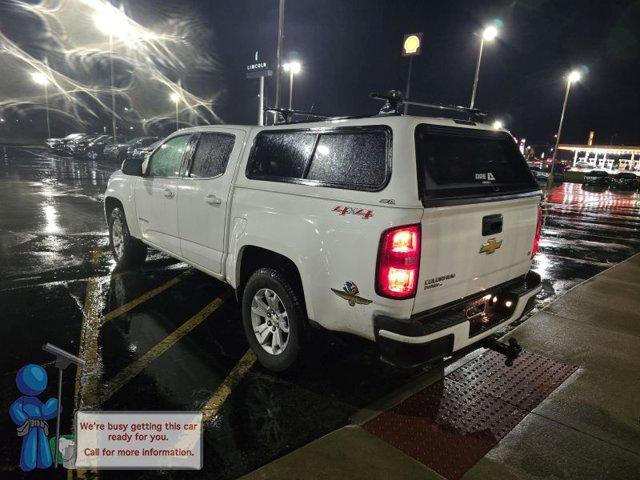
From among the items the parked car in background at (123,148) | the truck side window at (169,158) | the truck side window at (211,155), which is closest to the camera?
the truck side window at (211,155)

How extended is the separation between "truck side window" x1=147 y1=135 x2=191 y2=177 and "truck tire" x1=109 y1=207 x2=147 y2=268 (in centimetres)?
118

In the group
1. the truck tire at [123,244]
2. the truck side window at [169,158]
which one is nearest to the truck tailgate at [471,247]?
the truck side window at [169,158]

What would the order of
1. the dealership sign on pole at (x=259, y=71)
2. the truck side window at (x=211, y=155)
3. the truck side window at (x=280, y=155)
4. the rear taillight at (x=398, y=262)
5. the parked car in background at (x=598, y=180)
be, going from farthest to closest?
the parked car in background at (x=598, y=180) < the dealership sign on pole at (x=259, y=71) < the truck side window at (x=211, y=155) < the truck side window at (x=280, y=155) < the rear taillight at (x=398, y=262)

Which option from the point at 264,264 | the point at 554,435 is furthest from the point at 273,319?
the point at 554,435

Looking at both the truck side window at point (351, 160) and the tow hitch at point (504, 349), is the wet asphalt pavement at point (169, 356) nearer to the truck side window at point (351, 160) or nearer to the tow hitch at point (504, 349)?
the tow hitch at point (504, 349)

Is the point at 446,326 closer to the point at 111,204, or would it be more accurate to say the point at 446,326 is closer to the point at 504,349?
the point at 504,349

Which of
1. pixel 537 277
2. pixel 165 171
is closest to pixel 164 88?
pixel 165 171

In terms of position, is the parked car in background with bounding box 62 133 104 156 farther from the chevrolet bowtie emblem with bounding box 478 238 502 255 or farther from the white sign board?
the chevrolet bowtie emblem with bounding box 478 238 502 255

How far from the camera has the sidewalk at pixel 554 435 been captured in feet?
8.11

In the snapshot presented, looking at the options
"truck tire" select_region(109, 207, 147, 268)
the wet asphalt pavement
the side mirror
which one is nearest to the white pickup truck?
the wet asphalt pavement

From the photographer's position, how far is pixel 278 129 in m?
3.66

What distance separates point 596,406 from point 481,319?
3.66 ft

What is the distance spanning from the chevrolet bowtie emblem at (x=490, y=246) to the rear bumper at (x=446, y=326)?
340mm

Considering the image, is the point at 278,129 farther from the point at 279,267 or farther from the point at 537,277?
the point at 537,277
